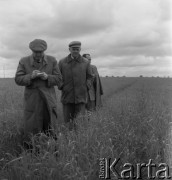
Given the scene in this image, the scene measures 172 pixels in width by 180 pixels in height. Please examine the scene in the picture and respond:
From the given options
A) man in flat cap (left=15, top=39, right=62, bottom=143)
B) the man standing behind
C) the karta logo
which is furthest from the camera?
the man standing behind

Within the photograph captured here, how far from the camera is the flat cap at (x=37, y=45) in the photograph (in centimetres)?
475

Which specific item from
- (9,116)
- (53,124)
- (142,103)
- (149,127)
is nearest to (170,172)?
(149,127)

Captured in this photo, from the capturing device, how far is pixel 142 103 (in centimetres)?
645

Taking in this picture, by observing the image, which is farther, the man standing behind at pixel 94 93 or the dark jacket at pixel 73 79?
the man standing behind at pixel 94 93

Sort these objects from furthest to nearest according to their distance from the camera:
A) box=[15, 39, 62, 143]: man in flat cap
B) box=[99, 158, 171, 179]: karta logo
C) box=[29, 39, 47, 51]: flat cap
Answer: box=[15, 39, 62, 143]: man in flat cap, box=[29, 39, 47, 51]: flat cap, box=[99, 158, 171, 179]: karta logo

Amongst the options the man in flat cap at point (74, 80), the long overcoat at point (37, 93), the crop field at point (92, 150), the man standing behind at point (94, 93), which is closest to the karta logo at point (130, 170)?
the crop field at point (92, 150)

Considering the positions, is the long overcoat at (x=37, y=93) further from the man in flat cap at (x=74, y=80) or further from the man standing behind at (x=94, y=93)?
the man standing behind at (x=94, y=93)

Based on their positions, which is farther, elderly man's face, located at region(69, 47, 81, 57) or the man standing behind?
the man standing behind

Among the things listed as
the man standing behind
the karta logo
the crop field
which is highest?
the man standing behind

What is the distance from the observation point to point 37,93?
4.98m

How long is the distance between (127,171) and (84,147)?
0.59 m

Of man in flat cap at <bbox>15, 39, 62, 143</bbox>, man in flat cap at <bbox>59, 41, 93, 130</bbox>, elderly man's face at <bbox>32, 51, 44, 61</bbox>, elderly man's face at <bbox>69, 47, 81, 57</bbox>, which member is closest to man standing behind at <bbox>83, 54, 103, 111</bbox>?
man in flat cap at <bbox>59, 41, 93, 130</bbox>

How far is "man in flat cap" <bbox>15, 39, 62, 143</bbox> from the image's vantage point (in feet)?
16.2

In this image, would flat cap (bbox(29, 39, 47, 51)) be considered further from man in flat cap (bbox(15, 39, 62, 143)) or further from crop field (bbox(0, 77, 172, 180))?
crop field (bbox(0, 77, 172, 180))
